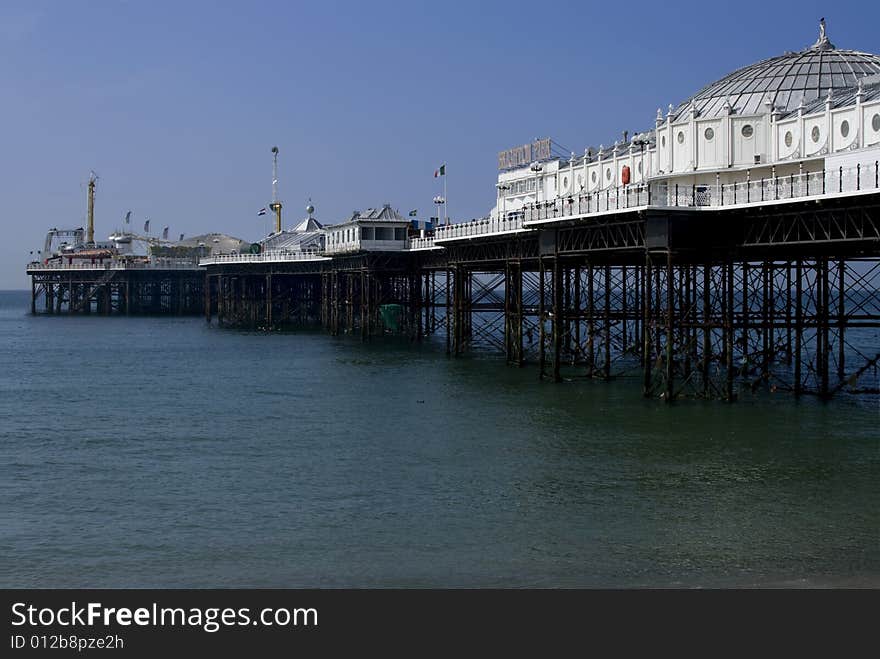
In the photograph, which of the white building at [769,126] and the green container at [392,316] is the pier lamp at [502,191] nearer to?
the green container at [392,316]

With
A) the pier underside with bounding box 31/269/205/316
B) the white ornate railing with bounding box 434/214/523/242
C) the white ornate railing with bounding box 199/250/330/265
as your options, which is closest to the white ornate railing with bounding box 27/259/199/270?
the pier underside with bounding box 31/269/205/316

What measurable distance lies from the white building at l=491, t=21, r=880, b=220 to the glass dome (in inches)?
2.1

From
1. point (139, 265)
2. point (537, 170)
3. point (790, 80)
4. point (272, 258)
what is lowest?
point (272, 258)

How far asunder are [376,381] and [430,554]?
3813 cm

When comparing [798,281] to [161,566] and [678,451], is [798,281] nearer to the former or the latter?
[678,451]

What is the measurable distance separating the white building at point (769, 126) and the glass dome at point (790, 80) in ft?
0.17

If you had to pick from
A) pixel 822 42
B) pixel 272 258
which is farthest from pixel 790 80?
pixel 272 258

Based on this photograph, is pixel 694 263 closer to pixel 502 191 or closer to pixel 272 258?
pixel 502 191

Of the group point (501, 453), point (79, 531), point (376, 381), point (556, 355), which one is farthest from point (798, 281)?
point (79, 531)

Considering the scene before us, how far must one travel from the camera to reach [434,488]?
33.8 m

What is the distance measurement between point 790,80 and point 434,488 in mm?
36376

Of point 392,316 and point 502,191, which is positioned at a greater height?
point 502,191

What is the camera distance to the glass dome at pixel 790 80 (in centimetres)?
5841

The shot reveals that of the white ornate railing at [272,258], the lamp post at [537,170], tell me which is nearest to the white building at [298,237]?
the white ornate railing at [272,258]
